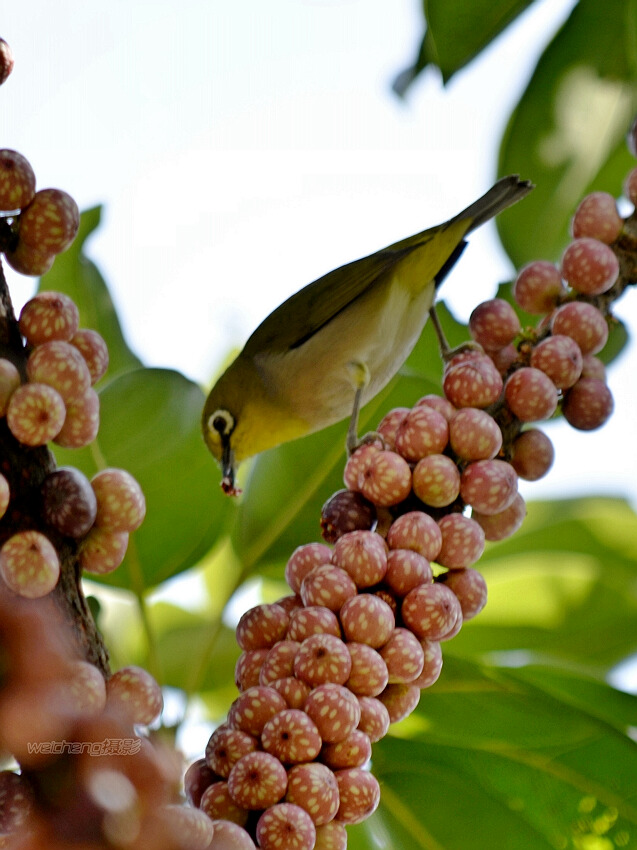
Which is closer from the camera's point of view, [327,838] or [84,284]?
[327,838]

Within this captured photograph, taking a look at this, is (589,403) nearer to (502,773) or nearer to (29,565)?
(502,773)

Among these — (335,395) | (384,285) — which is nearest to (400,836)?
(335,395)

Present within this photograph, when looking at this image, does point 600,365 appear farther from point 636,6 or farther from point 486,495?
point 636,6

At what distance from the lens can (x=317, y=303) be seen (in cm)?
293

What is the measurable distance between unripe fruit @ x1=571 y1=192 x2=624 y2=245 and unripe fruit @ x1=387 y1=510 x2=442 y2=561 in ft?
2.41

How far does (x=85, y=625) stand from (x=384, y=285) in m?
1.87

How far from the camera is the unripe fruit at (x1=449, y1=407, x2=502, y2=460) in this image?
4.60 ft

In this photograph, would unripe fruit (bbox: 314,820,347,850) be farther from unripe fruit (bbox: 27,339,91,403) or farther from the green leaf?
the green leaf

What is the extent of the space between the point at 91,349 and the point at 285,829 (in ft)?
2.18

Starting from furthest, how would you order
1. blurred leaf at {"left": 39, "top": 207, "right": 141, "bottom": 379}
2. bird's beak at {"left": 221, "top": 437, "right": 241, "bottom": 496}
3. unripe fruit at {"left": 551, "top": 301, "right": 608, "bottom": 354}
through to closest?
bird's beak at {"left": 221, "top": 437, "right": 241, "bottom": 496}
blurred leaf at {"left": 39, "top": 207, "right": 141, "bottom": 379}
unripe fruit at {"left": 551, "top": 301, "right": 608, "bottom": 354}

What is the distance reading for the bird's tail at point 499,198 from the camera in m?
2.22

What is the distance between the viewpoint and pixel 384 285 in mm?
2752

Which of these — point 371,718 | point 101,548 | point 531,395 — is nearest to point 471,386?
point 531,395

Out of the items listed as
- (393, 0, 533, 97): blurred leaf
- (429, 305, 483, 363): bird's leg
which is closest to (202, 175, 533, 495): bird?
(429, 305, 483, 363): bird's leg
